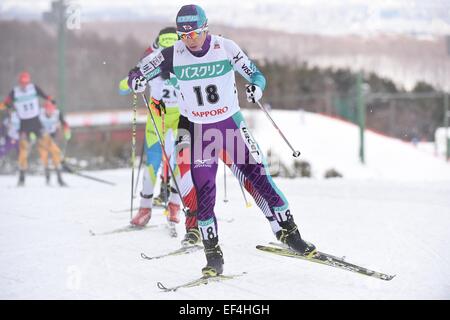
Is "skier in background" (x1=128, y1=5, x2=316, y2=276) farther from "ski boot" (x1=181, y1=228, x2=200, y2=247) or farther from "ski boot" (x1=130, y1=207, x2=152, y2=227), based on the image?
"ski boot" (x1=130, y1=207, x2=152, y2=227)

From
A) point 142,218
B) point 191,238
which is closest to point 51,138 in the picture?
point 142,218

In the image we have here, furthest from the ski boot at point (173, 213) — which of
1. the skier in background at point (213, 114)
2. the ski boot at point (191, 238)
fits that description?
the skier in background at point (213, 114)

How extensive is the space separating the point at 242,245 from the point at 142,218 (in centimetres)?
128

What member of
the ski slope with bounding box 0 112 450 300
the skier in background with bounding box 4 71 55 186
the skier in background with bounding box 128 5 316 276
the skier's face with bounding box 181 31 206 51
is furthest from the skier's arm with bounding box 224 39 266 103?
the skier in background with bounding box 4 71 55 186

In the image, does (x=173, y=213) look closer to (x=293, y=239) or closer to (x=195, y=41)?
(x=293, y=239)

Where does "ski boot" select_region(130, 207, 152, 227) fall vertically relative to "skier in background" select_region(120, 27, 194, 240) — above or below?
below

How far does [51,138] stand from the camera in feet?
37.8

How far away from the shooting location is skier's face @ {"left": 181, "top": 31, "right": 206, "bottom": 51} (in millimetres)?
4031

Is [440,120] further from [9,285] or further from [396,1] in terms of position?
[9,285]

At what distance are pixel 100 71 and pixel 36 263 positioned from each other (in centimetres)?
2536

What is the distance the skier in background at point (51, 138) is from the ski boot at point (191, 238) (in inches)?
240

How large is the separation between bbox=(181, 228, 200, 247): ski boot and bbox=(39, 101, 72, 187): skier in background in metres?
6.09

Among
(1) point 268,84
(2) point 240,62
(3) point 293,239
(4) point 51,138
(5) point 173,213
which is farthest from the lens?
(1) point 268,84

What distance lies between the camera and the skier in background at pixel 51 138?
35.1ft
